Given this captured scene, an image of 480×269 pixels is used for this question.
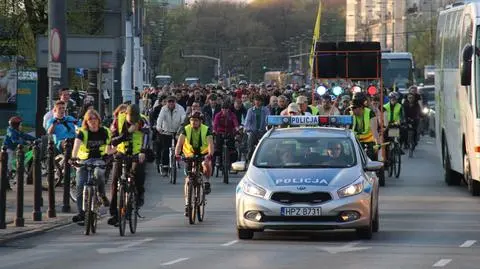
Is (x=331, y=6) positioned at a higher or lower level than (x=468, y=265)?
higher

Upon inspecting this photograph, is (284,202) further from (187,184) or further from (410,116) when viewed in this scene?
(410,116)

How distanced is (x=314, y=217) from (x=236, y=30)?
116 metres

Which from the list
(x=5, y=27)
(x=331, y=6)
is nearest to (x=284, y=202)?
(x=5, y=27)

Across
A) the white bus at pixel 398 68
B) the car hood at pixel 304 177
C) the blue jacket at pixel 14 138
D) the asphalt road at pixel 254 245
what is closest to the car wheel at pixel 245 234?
the asphalt road at pixel 254 245

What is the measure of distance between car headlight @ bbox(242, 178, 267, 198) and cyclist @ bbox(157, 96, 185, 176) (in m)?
13.5

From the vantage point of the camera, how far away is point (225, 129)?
30.9 metres

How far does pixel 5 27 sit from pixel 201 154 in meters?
14.0

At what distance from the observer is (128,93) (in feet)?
163

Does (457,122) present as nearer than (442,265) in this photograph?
No

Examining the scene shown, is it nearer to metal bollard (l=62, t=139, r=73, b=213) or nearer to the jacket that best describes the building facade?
the jacket

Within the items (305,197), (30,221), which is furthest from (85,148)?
(305,197)

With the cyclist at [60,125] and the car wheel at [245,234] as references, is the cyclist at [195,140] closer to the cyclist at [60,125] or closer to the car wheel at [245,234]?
the car wheel at [245,234]

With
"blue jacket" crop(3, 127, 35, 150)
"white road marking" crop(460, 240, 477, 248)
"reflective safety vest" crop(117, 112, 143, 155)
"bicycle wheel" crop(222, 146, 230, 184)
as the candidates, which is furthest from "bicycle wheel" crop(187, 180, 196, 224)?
"bicycle wheel" crop(222, 146, 230, 184)

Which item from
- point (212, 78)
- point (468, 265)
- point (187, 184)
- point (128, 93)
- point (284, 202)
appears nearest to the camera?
point (468, 265)
